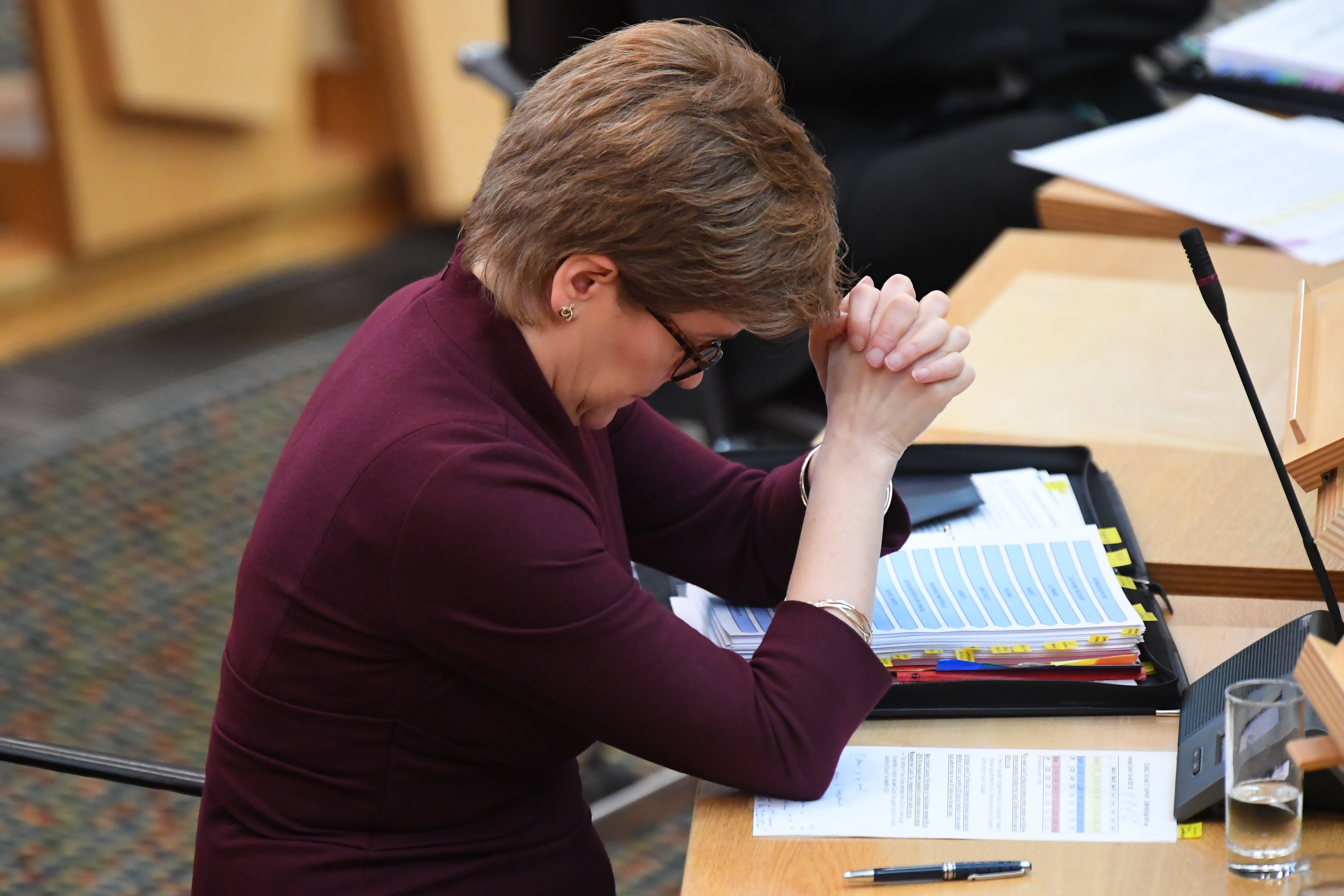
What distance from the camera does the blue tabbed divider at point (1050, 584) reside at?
1142 millimetres

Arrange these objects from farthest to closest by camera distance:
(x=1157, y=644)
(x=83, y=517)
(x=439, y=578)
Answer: (x=83, y=517)
(x=1157, y=644)
(x=439, y=578)

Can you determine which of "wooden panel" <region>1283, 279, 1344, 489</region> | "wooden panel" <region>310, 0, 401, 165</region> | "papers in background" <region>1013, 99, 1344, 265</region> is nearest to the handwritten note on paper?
"wooden panel" <region>1283, 279, 1344, 489</region>

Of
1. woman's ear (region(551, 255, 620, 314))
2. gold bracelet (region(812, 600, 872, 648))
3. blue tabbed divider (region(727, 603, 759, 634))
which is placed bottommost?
blue tabbed divider (region(727, 603, 759, 634))

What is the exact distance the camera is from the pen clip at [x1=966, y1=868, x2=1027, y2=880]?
36.8 inches

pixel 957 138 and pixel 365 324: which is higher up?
pixel 365 324

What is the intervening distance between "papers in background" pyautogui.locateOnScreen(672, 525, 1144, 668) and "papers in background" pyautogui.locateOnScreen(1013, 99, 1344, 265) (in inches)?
31.8

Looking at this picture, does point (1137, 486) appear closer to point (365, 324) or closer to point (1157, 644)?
point (1157, 644)

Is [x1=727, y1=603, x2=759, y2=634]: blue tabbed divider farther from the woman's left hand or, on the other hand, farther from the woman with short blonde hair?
the woman's left hand

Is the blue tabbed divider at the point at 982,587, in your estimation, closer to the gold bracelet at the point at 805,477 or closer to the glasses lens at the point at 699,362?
the gold bracelet at the point at 805,477

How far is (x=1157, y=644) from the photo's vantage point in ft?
3.74

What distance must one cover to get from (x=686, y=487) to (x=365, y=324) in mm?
333

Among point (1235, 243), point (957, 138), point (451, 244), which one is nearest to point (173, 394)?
point (451, 244)

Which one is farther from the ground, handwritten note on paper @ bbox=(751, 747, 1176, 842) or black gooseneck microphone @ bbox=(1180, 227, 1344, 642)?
black gooseneck microphone @ bbox=(1180, 227, 1344, 642)

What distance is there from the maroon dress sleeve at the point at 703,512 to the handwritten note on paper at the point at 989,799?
0.79ft
